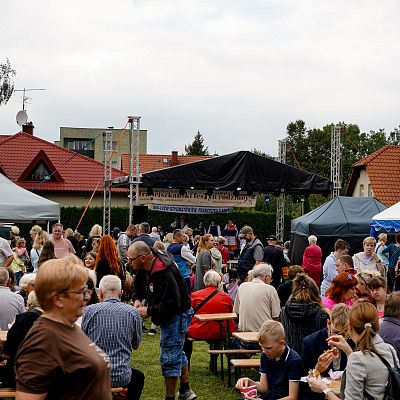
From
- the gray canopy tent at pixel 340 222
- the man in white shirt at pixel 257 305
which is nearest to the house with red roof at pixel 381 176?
the gray canopy tent at pixel 340 222

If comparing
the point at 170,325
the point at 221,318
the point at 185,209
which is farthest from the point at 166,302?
the point at 185,209

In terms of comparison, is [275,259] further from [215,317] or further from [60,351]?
[60,351]

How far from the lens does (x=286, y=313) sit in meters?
7.60

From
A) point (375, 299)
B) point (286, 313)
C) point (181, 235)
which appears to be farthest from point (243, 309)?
point (181, 235)

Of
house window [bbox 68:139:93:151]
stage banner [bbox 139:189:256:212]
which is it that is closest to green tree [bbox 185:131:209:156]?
house window [bbox 68:139:93:151]

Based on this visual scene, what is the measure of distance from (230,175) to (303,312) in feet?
44.4

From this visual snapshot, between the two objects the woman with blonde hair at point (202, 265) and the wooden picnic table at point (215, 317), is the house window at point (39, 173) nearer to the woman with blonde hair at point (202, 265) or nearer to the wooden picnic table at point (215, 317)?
the woman with blonde hair at point (202, 265)

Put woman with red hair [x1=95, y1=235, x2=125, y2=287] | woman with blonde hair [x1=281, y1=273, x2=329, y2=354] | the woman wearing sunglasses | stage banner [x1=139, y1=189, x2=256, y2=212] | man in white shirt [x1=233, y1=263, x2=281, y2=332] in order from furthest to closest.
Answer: stage banner [x1=139, y1=189, x2=256, y2=212] → woman with red hair [x1=95, y1=235, x2=125, y2=287] → man in white shirt [x1=233, y1=263, x2=281, y2=332] → woman with blonde hair [x1=281, y1=273, x2=329, y2=354] → the woman wearing sunglasses

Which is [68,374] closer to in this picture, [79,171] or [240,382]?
[240,382]

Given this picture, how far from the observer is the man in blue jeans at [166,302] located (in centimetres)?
771

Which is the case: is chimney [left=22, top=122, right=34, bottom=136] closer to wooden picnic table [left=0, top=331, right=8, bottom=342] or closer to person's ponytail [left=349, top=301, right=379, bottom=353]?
wooden picnic table [left=0, top=331, right=8, bottom=342]

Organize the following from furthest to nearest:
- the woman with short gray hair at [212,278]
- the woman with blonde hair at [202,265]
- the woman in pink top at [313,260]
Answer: the woman in pink top at [313,260]
the woman with blonde hair at [202,265]
the woman with short gray hair at [212,278]

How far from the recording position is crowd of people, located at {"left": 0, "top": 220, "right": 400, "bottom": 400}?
3355 mm

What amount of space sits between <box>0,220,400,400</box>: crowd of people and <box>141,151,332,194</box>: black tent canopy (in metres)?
7.27
